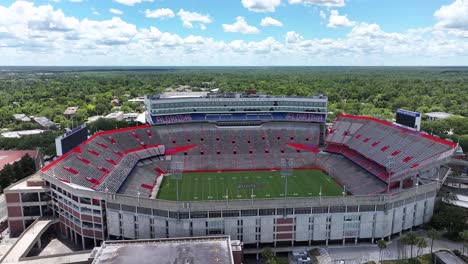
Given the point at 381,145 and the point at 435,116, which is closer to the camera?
the point at 381,145

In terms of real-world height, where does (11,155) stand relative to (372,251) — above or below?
above

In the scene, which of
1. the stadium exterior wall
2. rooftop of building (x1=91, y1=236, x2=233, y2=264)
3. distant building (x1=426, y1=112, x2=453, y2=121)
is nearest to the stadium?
the stadium exterior wall

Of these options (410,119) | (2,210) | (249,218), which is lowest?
(2,210)

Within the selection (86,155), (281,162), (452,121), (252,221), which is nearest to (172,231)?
(252,221)

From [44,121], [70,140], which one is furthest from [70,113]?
[70,140]

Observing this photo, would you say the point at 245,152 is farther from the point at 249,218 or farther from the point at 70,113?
the point at 70,113

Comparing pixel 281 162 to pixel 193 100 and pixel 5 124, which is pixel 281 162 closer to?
pixel 193 100

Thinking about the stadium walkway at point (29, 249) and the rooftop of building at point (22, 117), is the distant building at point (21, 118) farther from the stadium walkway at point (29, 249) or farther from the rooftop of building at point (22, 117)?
the stadium walkway at point (29, 249)

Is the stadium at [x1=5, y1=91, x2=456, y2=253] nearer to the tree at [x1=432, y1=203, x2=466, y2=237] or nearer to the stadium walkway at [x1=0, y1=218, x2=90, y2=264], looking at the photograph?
the tree at [x1=432, y1=203, x2=466, y2=237]
